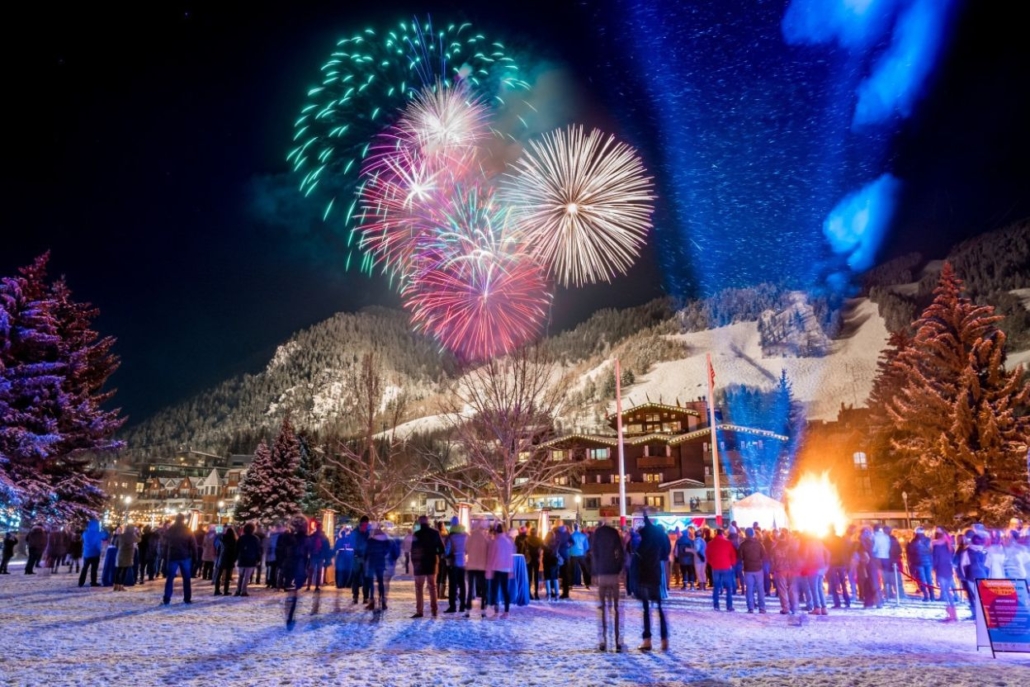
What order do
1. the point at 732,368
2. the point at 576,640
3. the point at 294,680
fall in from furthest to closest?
the point at 732,368 < the point at 576,640 < the point at 294,680

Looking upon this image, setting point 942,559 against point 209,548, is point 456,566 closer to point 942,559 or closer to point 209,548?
point 209,548

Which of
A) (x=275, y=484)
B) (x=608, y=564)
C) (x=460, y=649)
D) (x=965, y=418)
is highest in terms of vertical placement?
(x=965, y=418)

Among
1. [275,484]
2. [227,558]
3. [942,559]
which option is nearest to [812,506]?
[942,559]

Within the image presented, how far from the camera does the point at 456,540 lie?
14641 millimetres

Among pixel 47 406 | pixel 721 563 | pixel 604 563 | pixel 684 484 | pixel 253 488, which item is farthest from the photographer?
pixel 684 484

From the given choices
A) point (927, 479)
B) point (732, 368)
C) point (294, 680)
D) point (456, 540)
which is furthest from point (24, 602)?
point (732, 368)

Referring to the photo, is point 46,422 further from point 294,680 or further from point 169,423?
point 169,423

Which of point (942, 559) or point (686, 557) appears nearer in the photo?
point (942, 559)

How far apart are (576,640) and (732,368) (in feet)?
598

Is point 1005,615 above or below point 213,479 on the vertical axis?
below

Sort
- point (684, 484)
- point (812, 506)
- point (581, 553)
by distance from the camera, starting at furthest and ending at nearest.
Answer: point (684, 484)
point (812, 506)
point (581, 553)

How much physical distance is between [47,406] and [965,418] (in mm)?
42137

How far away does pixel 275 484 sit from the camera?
58.0 m

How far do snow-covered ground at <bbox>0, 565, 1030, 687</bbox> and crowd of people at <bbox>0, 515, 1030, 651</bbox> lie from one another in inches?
28.5
